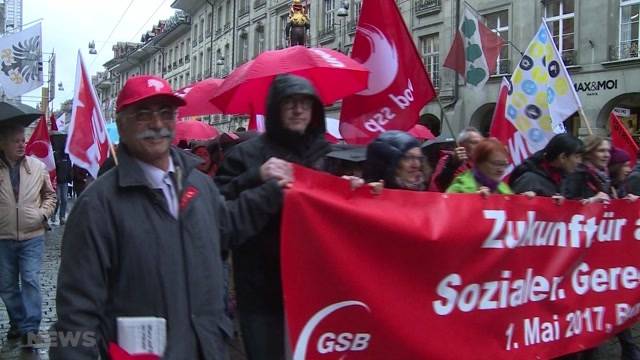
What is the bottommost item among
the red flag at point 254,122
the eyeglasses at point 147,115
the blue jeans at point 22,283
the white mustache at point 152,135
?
the blue jeans at point 22,283

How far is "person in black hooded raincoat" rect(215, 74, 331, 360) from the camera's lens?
2912mm

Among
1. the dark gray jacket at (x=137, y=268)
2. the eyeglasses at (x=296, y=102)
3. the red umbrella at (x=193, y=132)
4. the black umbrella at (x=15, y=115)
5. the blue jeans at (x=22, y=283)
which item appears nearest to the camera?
the dark gray jacket at (x=137, y=268)

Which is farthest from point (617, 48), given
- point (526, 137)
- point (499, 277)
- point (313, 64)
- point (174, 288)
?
point (174, 288)

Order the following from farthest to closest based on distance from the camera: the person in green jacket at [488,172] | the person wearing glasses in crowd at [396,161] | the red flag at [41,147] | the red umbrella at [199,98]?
1. the red flag at [41,147]
2. the red umbrella at [199,98]
3. the person in green jacket at [488,172]
4. the person wearing glasses in crowd at [396,161]

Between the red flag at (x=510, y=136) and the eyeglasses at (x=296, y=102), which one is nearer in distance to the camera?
the eyeglasses at (x=296, y=102)

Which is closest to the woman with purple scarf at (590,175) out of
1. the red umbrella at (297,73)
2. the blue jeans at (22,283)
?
the red umbrella at (297,73)

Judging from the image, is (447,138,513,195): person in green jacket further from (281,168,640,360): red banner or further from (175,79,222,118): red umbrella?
(175,79,222,118): red umbrella

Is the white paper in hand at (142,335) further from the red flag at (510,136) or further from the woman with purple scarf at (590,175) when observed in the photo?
the red flag at (510,136)

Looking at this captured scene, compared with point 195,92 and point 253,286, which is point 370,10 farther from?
point 195,92

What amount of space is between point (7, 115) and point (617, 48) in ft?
57.6

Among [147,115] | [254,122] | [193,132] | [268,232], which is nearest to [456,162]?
[254,122]

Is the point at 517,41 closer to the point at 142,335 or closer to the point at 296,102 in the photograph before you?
the point at 296,102

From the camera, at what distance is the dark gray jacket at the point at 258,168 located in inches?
114

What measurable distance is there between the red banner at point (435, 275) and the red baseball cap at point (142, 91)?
749 millimetres
